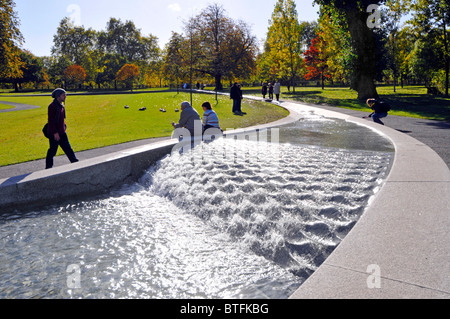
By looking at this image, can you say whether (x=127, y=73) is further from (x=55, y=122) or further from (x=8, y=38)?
(x=55, y=122)

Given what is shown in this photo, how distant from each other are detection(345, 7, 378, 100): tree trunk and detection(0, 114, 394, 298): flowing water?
23.2 m

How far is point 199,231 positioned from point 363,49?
27.9m

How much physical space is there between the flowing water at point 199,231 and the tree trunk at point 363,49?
76.0 ft

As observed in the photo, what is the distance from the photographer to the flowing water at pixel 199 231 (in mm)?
3801

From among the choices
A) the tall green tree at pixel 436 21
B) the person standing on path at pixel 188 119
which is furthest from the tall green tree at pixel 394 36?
the person standing on path at pixel 188 119

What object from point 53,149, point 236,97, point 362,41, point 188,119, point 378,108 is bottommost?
point 53,149

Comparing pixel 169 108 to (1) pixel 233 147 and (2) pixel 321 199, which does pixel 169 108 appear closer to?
(1) pixel 233 147

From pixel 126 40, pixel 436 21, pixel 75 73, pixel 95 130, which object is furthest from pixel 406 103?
pixel 126 40

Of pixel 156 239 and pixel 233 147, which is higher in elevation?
pixel 233 147

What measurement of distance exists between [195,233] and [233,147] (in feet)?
14.3

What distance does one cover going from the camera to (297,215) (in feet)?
16.0

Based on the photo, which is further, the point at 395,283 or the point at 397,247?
the point at 397,247

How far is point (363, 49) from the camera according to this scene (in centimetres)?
2848

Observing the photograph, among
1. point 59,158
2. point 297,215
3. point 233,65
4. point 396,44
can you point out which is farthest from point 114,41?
point 297,215
